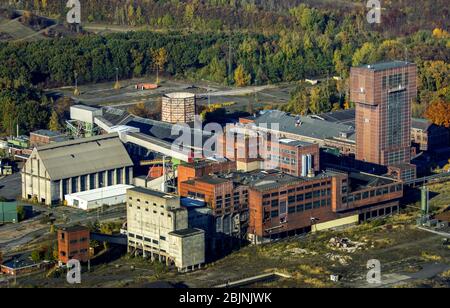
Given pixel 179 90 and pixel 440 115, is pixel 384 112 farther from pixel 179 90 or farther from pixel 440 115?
pixel 179 90

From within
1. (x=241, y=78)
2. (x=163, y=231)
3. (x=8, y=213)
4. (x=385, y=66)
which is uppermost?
(x=385, y=66)

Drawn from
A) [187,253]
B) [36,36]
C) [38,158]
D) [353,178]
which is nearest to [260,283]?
[187,253]

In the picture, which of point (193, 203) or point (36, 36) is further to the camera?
point (36, 36)

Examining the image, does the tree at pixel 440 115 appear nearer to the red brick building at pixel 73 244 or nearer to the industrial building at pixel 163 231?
the industrial building at pixel 163 231

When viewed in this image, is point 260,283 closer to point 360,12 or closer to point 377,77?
point 377,77

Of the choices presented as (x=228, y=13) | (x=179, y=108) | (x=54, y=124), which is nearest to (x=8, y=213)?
(x=179, y=108)
